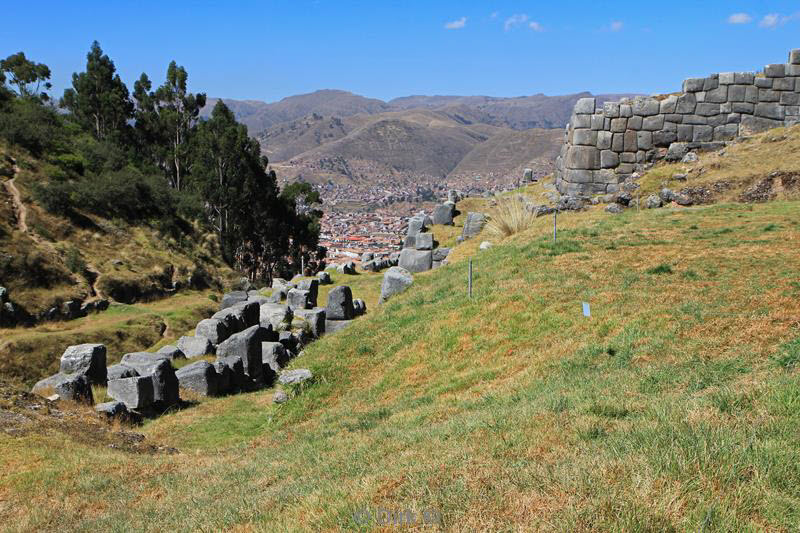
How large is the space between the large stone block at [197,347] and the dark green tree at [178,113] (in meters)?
37.0

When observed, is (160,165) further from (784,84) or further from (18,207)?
(784,84)

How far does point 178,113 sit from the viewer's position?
53.3 metres

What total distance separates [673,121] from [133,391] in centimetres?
2124

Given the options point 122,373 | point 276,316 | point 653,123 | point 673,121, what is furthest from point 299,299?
point 673,121

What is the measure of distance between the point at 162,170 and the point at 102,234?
1811 cm

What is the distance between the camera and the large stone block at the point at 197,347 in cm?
1888

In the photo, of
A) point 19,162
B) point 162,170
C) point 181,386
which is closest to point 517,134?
point 162,170

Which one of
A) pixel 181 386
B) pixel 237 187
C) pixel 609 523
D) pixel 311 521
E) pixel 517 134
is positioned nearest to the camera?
pixel 609 523

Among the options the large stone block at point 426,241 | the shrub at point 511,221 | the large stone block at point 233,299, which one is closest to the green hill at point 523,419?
the shrub at point 511,221

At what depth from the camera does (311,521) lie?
15.5ft

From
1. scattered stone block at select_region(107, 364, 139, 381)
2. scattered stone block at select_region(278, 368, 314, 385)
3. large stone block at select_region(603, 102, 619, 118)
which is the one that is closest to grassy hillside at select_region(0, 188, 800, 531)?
scattered stone block at select_region(278, 368, 314, 385)

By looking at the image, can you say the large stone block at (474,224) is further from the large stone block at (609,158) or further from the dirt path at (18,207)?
the dirt path at (18,207)

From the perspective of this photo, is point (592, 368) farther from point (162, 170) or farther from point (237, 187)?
point (162, 170)

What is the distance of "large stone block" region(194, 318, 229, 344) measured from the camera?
19547 millimetres
